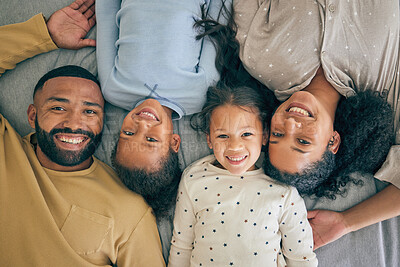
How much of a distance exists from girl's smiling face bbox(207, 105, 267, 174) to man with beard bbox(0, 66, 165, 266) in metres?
0.39

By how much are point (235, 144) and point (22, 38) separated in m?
0.96

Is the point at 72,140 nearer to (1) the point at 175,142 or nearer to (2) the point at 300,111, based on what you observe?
(1) the point at 175,142

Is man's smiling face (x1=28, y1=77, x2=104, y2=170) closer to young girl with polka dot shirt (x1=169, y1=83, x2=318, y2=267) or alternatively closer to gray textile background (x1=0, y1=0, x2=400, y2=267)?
gray textile background (x1=0, y1=0, x2=400, y2=267)

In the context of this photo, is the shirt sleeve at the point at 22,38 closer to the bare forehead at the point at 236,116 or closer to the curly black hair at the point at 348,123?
the curly black hair at the point at 348,123

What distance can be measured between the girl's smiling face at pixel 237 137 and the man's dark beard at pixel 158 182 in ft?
0.62

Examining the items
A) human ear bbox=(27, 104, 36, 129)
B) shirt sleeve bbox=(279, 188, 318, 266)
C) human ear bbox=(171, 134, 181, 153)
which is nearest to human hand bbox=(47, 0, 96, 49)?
human ear bbox=(27, 104, 36, 129)

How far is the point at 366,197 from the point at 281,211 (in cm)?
38

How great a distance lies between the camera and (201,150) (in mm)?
1283

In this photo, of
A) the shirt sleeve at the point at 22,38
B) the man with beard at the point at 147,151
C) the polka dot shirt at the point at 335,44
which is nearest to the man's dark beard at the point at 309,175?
the polka dot shirt at the point at 335,44

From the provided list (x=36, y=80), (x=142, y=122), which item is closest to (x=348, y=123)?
(x=142, y=122)

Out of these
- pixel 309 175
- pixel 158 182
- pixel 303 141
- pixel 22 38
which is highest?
pixel 22 38

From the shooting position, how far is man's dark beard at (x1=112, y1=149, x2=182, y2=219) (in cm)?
111

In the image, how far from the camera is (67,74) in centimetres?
116

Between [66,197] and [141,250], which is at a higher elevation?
[66,197]
